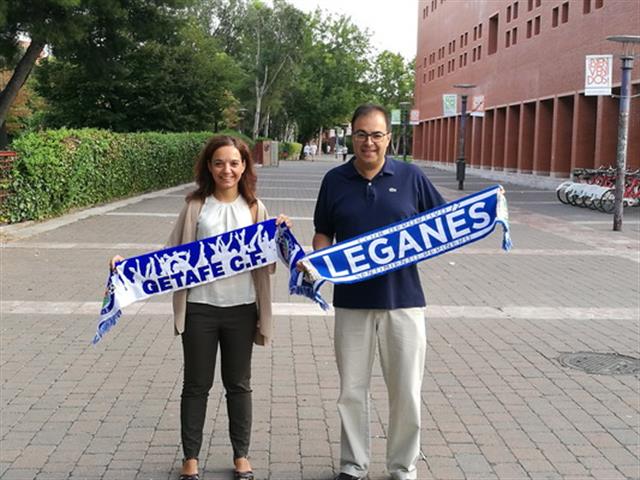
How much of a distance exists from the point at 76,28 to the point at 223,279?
15.4 meters

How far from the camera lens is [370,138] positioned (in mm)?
3852

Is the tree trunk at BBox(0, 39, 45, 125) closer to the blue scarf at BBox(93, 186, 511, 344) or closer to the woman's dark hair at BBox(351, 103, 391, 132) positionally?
the blue scarf at BBox(93, 186, 511, 344)

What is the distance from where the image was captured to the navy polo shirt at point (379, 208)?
394cm

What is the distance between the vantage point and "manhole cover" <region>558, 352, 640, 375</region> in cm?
645

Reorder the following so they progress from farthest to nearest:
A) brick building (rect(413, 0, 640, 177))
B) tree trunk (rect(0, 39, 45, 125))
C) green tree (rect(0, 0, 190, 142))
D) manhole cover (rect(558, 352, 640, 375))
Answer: brick building (rect(413, 0, 640, 177)) → tree trunk (rect(0, 39, 45, 125)) → green tree (rect(0, 0, 190, 142)) → manhole cover (rect(558, 352, 640, 375))

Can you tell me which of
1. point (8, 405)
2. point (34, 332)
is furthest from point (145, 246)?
point (8, 405)

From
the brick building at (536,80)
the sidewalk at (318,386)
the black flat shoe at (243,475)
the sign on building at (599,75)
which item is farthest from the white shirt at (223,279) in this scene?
the brick building at (536,80)

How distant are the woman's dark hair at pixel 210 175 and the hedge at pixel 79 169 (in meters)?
12.1

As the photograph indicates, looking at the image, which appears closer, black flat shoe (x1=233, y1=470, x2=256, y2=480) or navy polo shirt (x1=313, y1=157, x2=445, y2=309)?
navy polo shirt (x1=313, y1=157, x2=445, y2=309)

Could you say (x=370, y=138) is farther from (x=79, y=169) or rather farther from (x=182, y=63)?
(x=182, y=63)

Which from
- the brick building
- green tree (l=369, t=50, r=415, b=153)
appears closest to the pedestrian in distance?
the brick building

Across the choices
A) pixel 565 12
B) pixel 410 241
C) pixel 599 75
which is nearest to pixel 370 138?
pixel 410 241

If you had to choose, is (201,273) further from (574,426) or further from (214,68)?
(214,68)

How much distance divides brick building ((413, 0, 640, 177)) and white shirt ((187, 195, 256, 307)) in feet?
73.0
